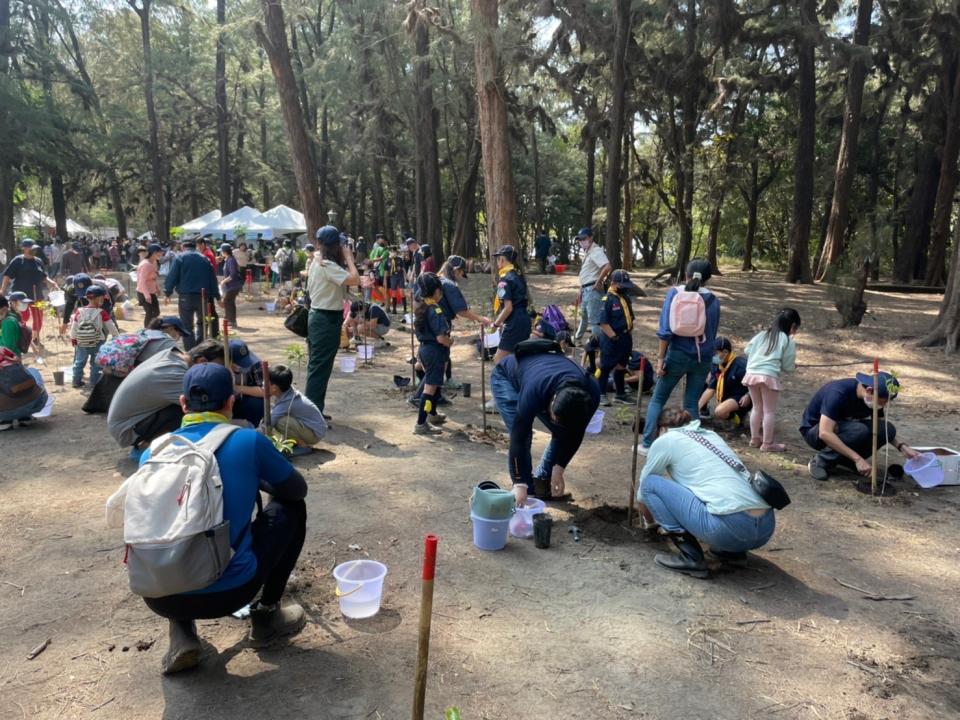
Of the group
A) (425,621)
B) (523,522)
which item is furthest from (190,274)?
(425,621)

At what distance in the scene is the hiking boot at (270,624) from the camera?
3369 mm

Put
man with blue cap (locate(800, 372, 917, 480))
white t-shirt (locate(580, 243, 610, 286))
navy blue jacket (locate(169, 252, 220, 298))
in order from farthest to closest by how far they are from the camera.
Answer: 1. navy blue jacket (locate(169, 252, 220, 298))
2. white t-shirt (locate(580, 243, 610, 286))
3. man with blue cap (locate(800, 372, 917, 480))

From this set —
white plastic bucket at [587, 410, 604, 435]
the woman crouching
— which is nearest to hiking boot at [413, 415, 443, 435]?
white plastic bucket at [587, 410, 604, 435]

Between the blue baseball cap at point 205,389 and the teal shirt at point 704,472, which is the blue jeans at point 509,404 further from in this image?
the blue baseball cap at point 205,389

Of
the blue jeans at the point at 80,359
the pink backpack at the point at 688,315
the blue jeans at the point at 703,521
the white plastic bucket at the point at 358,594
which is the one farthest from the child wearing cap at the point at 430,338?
the blue jeans at the point at 80,359

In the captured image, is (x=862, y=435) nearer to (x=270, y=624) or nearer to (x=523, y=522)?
(x=523, y=522)

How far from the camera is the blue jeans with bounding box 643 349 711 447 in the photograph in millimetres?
6789

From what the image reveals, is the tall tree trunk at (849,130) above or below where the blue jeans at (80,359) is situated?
above

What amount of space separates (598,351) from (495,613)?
6.22 m

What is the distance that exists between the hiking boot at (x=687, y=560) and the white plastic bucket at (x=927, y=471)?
9.67 ft

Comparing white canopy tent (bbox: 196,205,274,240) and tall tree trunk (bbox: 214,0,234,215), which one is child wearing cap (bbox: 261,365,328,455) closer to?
white canopy tent (bbox: 196,205,274,240)

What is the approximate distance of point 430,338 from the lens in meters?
7.26

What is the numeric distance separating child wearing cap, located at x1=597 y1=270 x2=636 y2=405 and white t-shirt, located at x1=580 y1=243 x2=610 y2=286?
6.61ft

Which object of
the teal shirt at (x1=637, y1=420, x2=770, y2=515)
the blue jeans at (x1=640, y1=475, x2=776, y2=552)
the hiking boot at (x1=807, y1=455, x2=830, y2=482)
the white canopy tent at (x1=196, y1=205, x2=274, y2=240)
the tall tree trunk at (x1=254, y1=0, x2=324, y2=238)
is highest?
the tall tree trunk at (x1=254, y1=0, x2=324, y2=238)
